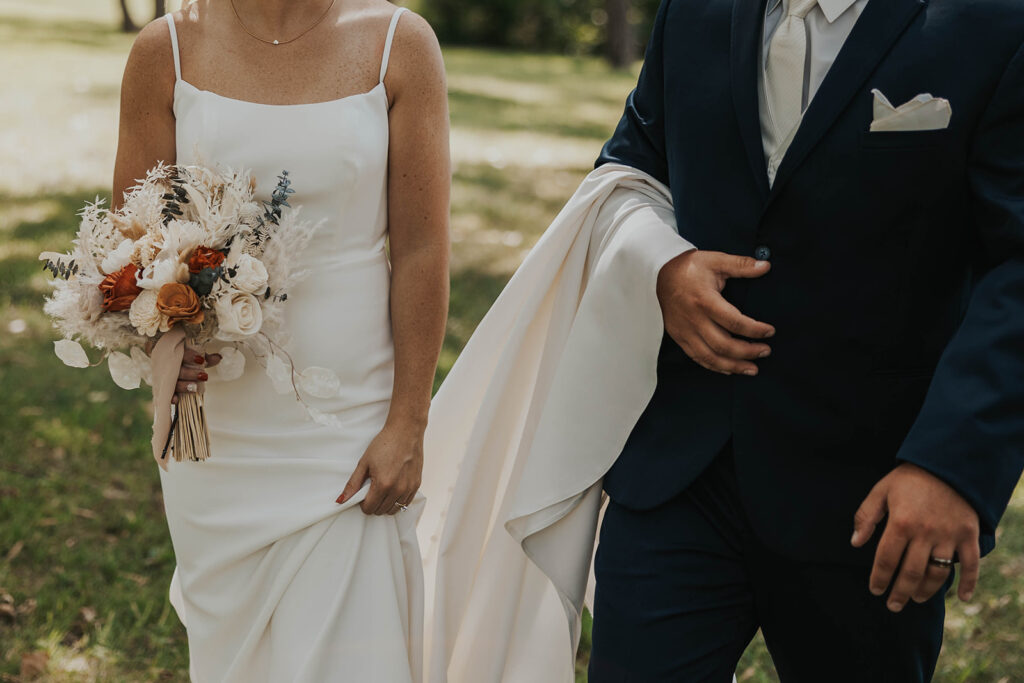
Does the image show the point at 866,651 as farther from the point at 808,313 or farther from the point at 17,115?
the point at 17,115

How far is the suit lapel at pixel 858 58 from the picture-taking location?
7.59 ft

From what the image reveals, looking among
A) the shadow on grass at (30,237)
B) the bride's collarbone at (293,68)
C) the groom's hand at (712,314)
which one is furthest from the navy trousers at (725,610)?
the shadow on grass at (30,237)

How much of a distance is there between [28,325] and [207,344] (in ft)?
16.4

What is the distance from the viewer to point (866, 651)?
8.41ft

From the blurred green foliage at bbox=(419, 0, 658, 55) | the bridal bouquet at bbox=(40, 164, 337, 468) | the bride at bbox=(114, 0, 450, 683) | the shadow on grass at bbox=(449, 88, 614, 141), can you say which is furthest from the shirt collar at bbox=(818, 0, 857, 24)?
the blurred green foliage at bbox=(419, 0, 658, 55)

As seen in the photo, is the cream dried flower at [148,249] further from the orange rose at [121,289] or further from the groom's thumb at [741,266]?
the groom's thumb at [741,266]

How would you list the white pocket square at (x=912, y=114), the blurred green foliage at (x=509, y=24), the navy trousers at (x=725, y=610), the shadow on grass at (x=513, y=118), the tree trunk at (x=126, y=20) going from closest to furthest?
the white pocket square at (x=912, y=114) < the navy trousers at (x=725, y=610) < the shadow on grass at (x=513, y=118) < the tree trunk at (x=126, y=20) < the blurred green foliage at (x=509, y=24)

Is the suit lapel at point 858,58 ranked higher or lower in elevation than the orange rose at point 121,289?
higher

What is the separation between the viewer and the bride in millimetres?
2988

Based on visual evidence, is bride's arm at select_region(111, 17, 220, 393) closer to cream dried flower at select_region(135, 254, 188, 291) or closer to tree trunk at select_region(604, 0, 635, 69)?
cream dried flower at select_region(135, 254, 188, 291)

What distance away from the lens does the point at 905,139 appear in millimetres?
2303

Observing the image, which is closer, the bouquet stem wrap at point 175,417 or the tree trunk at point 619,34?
the bouquet stem wrap at point 175,417

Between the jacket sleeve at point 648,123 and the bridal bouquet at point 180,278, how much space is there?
33.4 inches

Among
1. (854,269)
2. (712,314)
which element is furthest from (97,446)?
(854,269)
